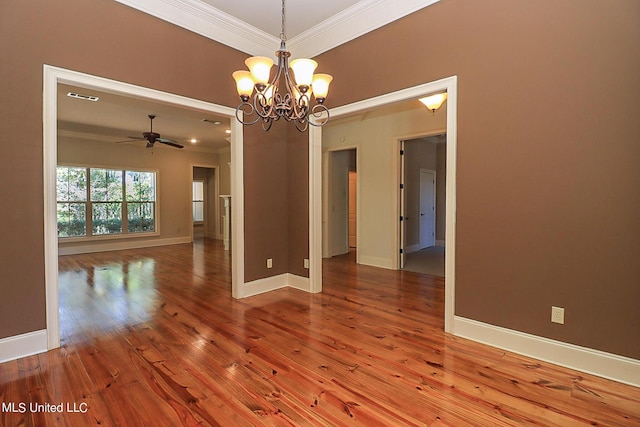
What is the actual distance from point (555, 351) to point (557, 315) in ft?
0.89

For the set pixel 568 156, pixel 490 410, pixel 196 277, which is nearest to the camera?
pixel 490 410

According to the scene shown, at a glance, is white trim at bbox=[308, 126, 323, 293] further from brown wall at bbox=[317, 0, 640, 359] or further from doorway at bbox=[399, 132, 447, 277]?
doorway at bbox=[399, 132, 447, 277]

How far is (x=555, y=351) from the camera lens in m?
2.30

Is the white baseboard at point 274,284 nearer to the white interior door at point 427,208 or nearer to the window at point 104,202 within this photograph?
the white interior door at point 427,208

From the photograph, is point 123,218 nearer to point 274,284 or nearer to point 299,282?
point 274,284

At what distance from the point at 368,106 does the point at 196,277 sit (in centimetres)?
373

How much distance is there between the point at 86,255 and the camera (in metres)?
7.26

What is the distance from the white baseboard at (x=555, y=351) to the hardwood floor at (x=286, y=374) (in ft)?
0.27

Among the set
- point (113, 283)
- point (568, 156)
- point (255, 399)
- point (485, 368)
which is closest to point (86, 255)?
point (113, 283)

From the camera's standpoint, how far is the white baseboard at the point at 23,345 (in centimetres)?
231

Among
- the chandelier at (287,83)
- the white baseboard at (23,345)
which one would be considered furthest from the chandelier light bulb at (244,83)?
the white baseboard at (23,345)

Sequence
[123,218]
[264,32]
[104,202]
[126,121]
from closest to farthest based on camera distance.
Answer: [264,32], [126,121], [104,202], [123,218]

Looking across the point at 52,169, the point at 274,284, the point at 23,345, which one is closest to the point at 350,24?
the point at 52,169

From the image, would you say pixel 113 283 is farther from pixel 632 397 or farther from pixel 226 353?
pixel 632 397
